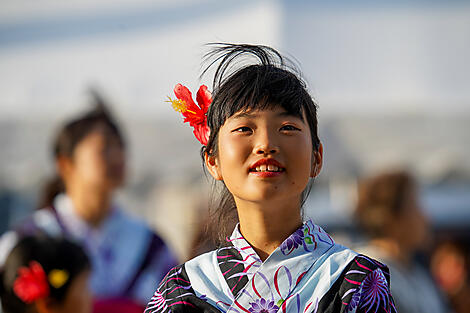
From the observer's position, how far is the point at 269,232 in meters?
1.34

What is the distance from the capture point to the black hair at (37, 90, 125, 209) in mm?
3102

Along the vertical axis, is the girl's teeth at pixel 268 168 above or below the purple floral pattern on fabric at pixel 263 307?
above

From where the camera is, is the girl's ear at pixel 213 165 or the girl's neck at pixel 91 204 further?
the girl's neck at pixel 91 204

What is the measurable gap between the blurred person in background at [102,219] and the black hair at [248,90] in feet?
5.14

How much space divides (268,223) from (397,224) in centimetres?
173

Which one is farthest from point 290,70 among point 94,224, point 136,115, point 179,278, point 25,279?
point 136,115

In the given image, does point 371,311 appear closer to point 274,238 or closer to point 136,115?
point 274,238

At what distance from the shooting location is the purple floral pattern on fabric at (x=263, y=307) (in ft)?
4.14

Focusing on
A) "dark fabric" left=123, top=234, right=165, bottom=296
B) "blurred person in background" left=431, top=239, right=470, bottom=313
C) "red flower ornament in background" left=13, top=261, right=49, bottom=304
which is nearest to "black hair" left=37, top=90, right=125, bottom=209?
"dark fabric" left=123, top=234, right=165, bottom=296

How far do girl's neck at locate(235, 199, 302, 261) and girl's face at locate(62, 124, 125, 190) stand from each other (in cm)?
174

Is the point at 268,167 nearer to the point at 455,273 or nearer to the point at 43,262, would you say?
the point at 43,262

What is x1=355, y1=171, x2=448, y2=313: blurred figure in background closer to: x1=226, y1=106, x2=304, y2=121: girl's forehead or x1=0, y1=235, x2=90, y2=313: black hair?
x1=0, y1=235, x2=90, y2=313: black hair

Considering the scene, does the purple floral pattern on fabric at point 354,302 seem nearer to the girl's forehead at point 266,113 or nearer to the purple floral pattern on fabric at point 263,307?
the purple floral pattern on fabric at point 263,307

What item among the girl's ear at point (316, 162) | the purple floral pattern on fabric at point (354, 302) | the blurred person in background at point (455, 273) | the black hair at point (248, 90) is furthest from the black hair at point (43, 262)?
the blurred person in background at point (455, 273)
